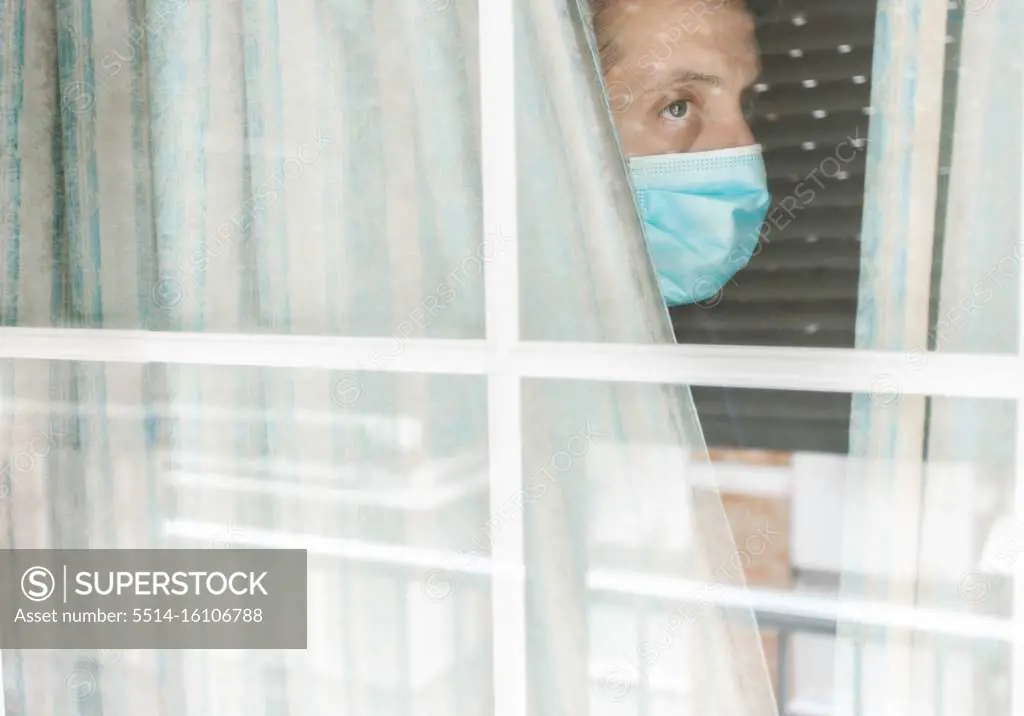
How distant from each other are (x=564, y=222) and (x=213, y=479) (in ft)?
2.06

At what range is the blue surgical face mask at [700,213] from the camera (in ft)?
3.48

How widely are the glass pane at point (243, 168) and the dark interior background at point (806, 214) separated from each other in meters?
0.35

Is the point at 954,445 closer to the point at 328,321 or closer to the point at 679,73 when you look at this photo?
the point at 679,73

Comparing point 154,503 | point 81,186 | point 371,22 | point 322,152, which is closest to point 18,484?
point 154,503

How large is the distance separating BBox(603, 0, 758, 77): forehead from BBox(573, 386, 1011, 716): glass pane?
1.19 ft

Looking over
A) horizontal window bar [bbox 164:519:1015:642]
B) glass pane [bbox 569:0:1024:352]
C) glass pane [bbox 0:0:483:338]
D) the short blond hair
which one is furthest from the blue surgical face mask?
horizontal window bar [bbox 164:519:1015:642]

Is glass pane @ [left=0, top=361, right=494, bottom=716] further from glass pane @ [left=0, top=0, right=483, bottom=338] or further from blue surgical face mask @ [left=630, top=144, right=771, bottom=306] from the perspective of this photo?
blue surgical face mask @ [left=630, top=144, right=771, bottom=306]

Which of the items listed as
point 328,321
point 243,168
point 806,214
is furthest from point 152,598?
point 806,214

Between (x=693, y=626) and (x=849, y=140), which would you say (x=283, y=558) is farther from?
(x=849, y=140)

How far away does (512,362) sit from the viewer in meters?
1.20

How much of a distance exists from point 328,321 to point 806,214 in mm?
622

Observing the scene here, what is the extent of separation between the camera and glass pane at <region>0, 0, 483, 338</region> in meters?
1.23

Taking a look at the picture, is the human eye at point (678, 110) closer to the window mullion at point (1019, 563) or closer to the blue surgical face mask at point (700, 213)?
the blue surgical face mask at point (700, 213)

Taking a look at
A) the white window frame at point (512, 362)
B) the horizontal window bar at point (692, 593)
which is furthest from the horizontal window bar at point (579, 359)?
the horizontal window bar at point (692, 593)
